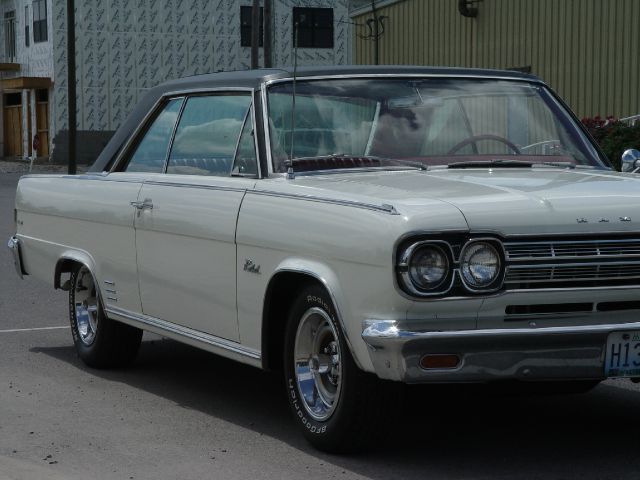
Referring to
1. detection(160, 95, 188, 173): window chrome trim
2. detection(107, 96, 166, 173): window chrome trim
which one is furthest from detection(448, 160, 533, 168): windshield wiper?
detection(107, 96, 166, 173): window chrome trim

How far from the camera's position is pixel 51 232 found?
8.65 m

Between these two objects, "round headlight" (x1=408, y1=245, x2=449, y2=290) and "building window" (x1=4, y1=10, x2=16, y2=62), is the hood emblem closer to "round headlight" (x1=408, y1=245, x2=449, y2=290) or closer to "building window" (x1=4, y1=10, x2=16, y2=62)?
"round headlight" (x1=408, y1=245, x2=449, y2=290)

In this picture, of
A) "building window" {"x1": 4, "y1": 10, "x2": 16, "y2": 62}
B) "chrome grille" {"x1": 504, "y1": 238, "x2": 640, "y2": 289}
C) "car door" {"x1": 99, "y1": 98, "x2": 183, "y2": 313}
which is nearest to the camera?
"chrome grille" {"x1": 504, "y1": 238, "x2": 640, "y2": 289}

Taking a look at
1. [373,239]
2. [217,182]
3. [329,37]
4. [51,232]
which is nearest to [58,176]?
[51,232]

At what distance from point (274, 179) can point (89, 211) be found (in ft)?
6.40

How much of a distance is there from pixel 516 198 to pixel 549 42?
17318 millimetres

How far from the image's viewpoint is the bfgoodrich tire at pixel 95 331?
26.9 ft

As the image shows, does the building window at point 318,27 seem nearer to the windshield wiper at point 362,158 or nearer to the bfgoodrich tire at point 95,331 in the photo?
the bfgoodrich tire at point 95,331

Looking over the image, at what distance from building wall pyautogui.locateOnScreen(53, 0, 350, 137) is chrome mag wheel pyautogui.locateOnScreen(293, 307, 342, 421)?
4700 cm

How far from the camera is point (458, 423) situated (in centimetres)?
663

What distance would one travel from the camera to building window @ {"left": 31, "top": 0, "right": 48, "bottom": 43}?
52.4 meters

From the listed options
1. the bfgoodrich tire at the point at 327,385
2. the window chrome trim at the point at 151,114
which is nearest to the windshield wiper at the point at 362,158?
the bfgoodrich tire at the point at 327,385

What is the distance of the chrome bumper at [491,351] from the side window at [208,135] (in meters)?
1.94

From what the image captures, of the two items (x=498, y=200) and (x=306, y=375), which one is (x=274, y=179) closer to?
(x=306, y=375)
